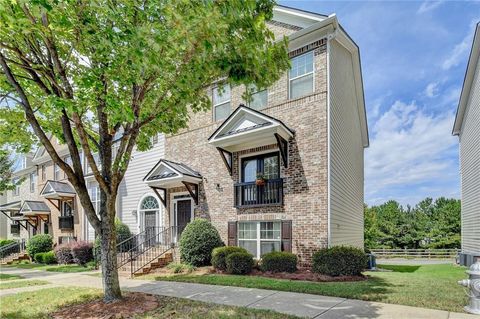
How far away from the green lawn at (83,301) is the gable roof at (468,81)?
563 inches

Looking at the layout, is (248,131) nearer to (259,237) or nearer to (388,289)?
(259,237)

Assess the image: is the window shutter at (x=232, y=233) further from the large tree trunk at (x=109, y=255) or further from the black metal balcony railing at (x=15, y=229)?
the black metal balcony railing at (x=15, y=229)

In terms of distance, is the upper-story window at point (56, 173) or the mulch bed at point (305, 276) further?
the upper-story window at point (56, 173)

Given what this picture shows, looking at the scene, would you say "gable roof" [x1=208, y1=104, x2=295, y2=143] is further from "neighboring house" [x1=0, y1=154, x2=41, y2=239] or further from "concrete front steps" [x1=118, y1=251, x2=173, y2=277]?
"neighboring house" [x1=0, y1=154, x2=41, y2=239]

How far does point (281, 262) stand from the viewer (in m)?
10.7

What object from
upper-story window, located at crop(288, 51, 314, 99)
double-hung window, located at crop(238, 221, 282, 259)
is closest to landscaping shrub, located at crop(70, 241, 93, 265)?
double-hung window, located at crop(238, 221, 282, 259)

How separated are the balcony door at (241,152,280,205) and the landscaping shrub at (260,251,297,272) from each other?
89.5 inches

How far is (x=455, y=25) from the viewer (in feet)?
38.9

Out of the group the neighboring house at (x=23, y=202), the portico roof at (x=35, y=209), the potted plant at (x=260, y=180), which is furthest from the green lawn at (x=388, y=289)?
the neighboring house at (x=23, y=202)

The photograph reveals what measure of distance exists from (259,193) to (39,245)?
1842 cm

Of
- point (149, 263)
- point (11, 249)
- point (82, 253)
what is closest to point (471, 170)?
point (149, 263)

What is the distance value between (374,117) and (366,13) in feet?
40.6

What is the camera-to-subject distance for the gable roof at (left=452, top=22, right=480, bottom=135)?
1357cm

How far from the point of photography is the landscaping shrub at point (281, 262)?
10716mm
